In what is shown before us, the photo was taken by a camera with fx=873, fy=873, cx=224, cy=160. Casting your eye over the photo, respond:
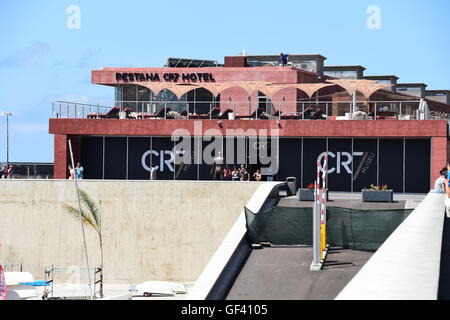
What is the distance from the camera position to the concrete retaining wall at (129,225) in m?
32.3

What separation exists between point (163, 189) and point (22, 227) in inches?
238

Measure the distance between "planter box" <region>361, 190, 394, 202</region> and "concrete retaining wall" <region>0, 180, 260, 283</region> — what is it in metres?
3.92

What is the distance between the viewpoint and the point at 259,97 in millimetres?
48938

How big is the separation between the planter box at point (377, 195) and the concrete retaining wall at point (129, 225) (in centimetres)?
392

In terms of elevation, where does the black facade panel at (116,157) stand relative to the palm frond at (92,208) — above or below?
above

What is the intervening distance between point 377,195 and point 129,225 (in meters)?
9.40

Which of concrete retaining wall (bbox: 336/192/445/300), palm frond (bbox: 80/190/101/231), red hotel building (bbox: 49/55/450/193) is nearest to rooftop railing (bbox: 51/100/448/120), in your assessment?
red hotel building (bbox: 49/55/450/193)

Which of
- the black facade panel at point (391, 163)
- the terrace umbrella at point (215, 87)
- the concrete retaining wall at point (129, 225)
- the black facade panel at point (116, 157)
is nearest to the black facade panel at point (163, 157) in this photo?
the black facade panel at point (116, 157)

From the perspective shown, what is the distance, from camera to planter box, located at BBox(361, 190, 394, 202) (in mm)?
31031

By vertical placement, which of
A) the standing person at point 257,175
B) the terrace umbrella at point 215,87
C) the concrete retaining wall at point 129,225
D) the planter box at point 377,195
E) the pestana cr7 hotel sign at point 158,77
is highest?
the pestana cr7 hotel sign at point 158,77

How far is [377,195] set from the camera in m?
31.2

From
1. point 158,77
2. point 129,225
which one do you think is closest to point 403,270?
point 129,225

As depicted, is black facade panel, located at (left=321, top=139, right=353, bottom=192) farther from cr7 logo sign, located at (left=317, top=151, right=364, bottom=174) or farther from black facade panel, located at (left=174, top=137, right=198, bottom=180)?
black facade panel, located at (left=174, top=137, right=198, bottom=180)
